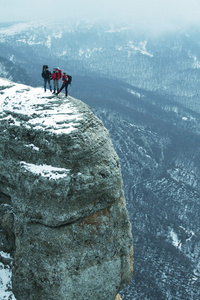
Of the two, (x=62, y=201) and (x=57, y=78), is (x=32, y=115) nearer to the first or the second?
(x=57, y=78)

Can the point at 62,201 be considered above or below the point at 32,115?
below

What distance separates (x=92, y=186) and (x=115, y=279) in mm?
6274

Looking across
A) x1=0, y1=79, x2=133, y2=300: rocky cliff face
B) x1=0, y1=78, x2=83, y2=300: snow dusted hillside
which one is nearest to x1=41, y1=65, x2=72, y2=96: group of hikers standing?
x1=0, y1=78, x2=83, y2=300: snow dusted hillside

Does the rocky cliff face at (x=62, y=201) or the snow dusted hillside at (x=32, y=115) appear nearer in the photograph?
the rocky cliff face at (x=62, y=201)

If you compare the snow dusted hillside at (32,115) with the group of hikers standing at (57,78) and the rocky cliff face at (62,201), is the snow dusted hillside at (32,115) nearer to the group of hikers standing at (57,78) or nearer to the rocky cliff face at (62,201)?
the rocky cliff face at (62,201)

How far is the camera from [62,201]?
1638 cm

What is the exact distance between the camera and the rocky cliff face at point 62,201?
1642cm

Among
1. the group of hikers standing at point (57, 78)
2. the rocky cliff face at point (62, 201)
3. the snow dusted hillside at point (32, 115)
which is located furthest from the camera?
the group of hikers standing at point (57, 78)

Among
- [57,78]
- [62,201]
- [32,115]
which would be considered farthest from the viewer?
[57,78]

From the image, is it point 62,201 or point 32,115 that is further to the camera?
point 32,115

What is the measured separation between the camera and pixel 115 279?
18391 mm

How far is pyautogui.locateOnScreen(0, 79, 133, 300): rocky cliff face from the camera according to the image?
1642 cm

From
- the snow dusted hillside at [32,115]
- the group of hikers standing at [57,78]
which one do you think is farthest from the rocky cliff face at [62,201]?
the group of hikers standing at [57,78]

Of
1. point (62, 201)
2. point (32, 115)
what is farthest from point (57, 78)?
point (62, 201)
